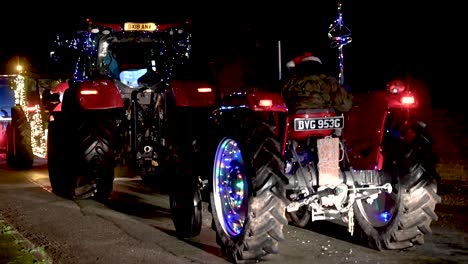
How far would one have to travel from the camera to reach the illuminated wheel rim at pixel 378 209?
25.6ft

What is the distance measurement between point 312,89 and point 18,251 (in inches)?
151

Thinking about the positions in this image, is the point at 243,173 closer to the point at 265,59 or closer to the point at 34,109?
the point at 34,109

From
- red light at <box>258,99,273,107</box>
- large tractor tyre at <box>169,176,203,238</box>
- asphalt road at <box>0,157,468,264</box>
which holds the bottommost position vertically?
asphalt road at <box>0,157,468,264</box>

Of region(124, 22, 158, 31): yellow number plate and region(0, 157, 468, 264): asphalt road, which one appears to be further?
region(124, 22, 158, 31): yellow number plate

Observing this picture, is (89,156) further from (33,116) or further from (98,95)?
(33,116)

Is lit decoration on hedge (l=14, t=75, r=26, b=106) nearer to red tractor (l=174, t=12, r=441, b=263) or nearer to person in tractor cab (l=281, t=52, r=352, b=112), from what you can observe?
red tractor (l=174, t=12, r=441, b=263)

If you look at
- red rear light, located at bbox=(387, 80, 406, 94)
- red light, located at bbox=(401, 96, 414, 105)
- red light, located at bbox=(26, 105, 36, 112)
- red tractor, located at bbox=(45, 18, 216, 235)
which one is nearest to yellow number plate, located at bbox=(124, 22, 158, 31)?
red tractor, located at bbox=(45, 18, 216, 235)

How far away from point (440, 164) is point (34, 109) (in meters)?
12.4

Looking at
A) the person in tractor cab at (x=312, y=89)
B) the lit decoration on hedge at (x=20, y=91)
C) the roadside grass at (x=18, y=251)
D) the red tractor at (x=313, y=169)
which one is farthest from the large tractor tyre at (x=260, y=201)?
the lit decoration on hedge at (x=20, y=91)

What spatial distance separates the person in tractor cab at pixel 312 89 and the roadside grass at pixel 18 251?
3191mm

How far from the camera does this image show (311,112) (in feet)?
23.3

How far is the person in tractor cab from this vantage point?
703 cm

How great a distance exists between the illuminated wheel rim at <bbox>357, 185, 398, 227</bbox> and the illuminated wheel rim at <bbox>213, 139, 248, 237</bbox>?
153cm

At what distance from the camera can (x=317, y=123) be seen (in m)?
7.04
